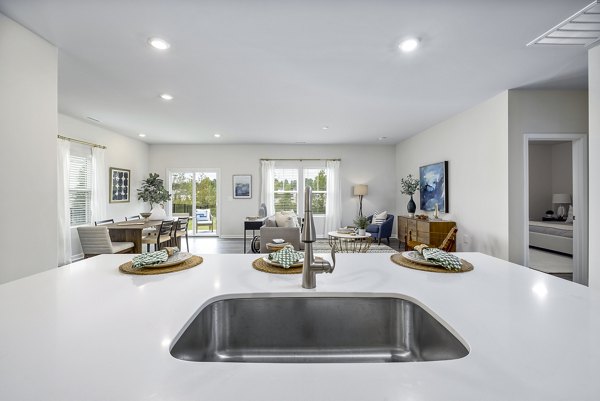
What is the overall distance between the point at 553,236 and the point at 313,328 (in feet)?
20.7

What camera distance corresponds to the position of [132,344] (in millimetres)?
620

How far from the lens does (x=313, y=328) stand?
3.26 feet

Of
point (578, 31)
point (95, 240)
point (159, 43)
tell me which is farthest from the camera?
point (95, 240)

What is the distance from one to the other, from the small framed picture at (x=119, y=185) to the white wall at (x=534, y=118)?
6898mm

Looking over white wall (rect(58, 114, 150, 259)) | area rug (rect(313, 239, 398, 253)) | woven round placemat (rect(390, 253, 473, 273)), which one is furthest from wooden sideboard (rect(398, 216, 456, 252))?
white wall (rect(58, 114, 150, 259))

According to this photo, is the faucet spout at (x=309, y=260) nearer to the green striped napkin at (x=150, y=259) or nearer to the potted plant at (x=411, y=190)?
the green striped napkin at (x=150, y=259)

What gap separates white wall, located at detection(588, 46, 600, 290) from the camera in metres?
2.39

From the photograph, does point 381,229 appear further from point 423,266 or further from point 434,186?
point 423,266

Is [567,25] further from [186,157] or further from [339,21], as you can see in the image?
[186,157]

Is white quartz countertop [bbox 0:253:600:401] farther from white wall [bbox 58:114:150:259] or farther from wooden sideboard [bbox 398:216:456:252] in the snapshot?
white wall [bbox 58:114:150:259]

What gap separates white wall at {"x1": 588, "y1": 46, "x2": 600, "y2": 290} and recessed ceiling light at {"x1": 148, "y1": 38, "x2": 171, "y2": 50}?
372cm

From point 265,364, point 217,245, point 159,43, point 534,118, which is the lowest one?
point 217,245

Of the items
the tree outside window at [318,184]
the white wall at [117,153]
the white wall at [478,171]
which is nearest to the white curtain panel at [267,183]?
the tree outside window at [318,184]

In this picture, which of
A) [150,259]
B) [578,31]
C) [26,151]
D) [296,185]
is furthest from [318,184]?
[150,259]
